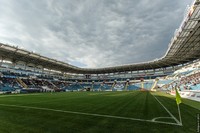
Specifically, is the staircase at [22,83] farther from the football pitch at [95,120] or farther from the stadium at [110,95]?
the football pitch at [95,120]

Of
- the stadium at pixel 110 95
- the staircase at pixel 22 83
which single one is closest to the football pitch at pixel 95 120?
the stadium at pixel 110 95

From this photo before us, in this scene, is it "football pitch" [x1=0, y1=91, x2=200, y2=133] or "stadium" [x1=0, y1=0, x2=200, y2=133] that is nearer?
"football pitch" [x1=0, y1=91, x2=200, y2=133]

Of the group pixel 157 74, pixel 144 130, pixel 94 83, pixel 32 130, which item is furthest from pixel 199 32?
pixel 94 83

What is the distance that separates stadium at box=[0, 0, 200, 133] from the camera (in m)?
6.46

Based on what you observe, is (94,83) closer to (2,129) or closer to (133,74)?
(133,74)

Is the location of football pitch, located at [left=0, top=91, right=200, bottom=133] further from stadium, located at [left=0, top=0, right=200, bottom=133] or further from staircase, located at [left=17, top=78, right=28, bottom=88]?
staircase, located at [left=17, top=78, right=28, bottom=88]

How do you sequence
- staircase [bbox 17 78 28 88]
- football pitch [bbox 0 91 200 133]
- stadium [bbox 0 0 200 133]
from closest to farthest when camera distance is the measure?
football pitch [bbox 0 91 200 133]
stadium [bbox 0 0 200 133]
staircase [bbox 17 78 28 88]

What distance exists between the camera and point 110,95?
30.7m

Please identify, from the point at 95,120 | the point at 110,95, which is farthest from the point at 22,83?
the point at 95,120

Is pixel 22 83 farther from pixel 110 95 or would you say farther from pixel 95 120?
pixel 95 120

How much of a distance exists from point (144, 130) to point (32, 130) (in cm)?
468

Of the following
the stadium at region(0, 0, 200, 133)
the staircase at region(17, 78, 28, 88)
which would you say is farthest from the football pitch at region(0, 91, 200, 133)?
the staircase at region(17, 78, 28, 88)

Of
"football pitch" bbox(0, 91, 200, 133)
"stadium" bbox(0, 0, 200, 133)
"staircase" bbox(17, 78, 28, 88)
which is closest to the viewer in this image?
"football pitch" bbox(0, 91, 200, 133)

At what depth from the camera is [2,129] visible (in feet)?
17.7
